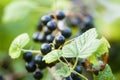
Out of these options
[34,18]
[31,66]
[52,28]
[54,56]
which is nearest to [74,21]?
[34,18]

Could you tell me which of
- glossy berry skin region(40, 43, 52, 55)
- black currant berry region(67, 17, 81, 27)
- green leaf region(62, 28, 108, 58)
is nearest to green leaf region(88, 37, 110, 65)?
green leaf region(62, 28, 108, 58)

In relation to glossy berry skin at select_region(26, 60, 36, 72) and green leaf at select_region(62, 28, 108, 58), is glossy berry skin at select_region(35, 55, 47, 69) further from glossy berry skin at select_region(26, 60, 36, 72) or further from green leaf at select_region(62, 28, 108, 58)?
green leaf at select_region(62, 28, 108, 58)

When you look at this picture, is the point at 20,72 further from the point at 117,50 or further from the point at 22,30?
the point at 117,50

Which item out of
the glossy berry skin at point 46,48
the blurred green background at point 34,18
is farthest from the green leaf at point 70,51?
the blurred green background at point 34,18

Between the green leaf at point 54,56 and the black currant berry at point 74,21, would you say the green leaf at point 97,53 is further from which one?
the black currant berry at point 74,21

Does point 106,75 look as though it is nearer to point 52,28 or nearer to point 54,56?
point 54,56

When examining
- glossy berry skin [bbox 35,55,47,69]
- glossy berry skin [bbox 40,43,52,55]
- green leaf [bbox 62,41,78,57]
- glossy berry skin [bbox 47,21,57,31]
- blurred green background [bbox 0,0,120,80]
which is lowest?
blurred green background [bbox 0,0,120,80]
